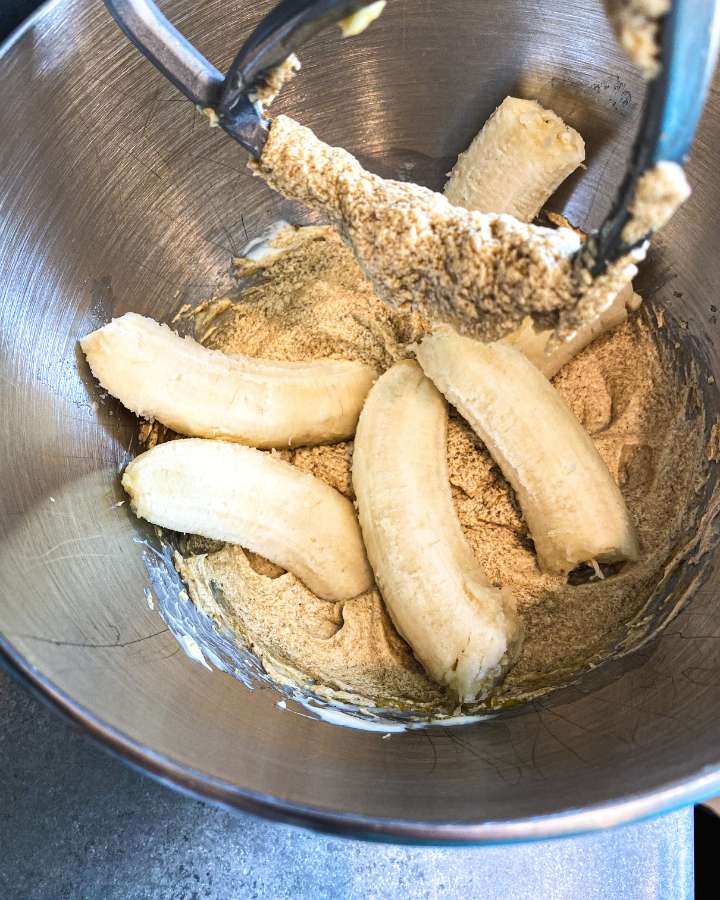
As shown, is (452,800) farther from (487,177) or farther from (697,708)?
(487,177)

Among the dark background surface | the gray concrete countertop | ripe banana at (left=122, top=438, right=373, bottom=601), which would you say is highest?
the dark background surface

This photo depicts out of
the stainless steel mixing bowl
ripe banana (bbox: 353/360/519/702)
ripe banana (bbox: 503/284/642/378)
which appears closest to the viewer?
the stainless steel mixing bowl

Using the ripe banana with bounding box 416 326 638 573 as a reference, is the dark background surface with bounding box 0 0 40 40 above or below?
above

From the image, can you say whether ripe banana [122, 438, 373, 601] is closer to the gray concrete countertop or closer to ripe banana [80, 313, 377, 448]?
ripe banana [80, 313, 377, 448]

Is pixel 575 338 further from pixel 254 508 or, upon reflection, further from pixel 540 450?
pixel 254 508

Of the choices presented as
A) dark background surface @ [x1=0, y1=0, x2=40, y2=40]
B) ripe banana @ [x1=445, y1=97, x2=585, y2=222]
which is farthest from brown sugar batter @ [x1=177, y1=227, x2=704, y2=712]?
dark background surface @ [x1=0, y1=0, x2=40, y2=40]

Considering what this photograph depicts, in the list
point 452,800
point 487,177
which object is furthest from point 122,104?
point 452,800

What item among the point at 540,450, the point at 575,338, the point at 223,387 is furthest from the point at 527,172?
the point at 223,387
